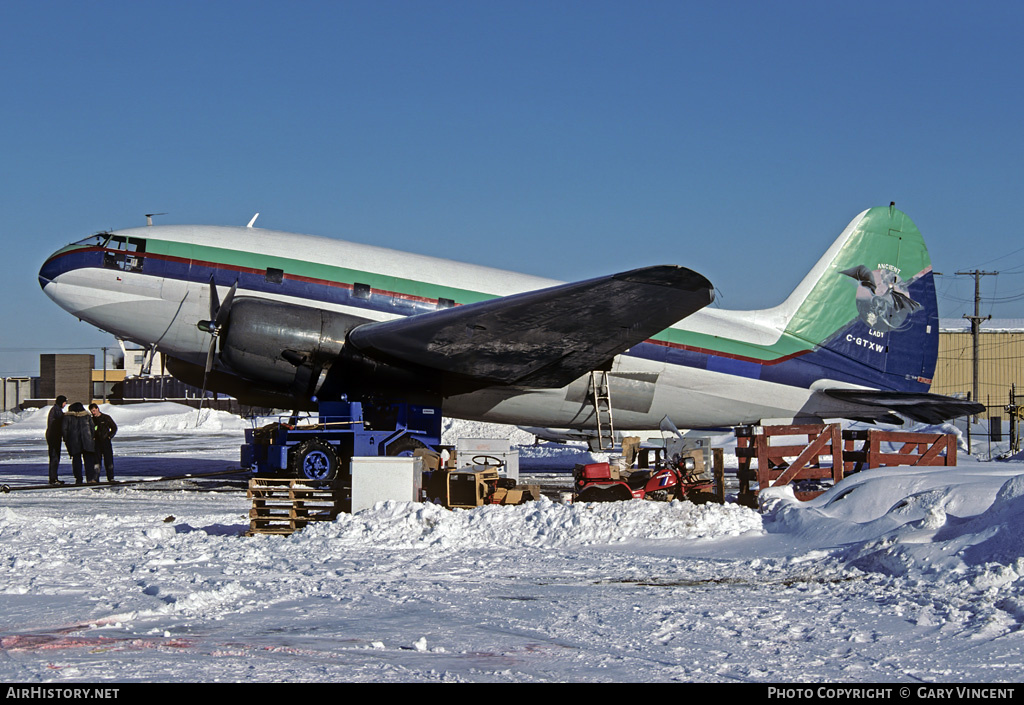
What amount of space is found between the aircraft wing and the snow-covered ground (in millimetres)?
3554

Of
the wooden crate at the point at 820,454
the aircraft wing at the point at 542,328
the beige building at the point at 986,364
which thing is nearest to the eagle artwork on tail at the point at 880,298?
the wooden crate at the point at 820,454

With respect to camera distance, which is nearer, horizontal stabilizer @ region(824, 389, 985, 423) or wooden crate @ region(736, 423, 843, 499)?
wooden crate @ region(736, 423, 843, 499)

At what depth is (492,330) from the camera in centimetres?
1533

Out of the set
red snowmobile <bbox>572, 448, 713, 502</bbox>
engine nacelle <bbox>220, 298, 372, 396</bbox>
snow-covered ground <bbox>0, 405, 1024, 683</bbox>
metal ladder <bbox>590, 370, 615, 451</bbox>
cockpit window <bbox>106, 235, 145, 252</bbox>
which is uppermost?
cockpit window <bbox>106, 235, 145, 252</bbox>

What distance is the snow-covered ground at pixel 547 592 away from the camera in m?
5.51

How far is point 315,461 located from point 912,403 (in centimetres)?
1222

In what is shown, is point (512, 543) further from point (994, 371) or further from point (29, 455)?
point (994, 371)

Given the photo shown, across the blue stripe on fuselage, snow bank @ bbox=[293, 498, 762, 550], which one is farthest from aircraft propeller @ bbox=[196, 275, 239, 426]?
snow bank @ bbox=[293, 498, 762, 550]

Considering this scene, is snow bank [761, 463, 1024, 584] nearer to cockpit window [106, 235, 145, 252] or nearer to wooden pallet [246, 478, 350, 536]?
wooden pallet [246, 478, 350, 536]

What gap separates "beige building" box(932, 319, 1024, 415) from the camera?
227ft

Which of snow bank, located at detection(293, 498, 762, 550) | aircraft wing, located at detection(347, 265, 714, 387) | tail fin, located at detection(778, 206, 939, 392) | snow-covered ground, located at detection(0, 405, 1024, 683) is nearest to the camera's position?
snow-covered ground, located at detection(0, 405, 1024, 683)

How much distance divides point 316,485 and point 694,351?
878 cm

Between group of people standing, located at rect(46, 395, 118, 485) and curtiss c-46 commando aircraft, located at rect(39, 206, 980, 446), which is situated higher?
curtiss c-46 commando aircraft, located at rect(39, 206, 980, 446)
